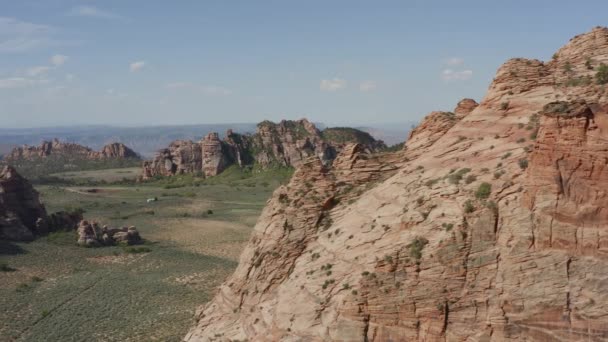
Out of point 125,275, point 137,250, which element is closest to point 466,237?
point 125,275

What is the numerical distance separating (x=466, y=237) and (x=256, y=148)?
173 metres

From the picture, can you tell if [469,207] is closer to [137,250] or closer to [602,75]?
[602,75]

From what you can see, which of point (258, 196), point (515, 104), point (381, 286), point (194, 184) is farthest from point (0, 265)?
point (194, 184)

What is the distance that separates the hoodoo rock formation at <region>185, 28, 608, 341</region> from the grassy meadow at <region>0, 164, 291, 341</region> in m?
19.4

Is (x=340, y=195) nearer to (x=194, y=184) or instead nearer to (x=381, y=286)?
(x=381, y=286)

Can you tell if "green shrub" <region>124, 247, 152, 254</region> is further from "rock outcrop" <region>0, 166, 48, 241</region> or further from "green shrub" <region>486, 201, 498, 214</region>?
"green shrub" <region>486, 201, 498, 214</region>

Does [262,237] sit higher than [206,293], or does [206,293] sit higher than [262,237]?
[262,237]

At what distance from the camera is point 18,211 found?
89625 mm

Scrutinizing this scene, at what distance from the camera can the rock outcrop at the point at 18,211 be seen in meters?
82.8

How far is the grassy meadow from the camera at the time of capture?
149 feet

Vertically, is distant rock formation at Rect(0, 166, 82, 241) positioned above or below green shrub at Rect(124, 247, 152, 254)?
above

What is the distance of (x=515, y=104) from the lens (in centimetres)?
2531

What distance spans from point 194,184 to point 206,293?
125449 mm

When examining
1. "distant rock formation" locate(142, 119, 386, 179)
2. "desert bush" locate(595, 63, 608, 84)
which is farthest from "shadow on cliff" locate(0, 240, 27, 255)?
"distant rock formation" locate(142, 119, 386, 179)
